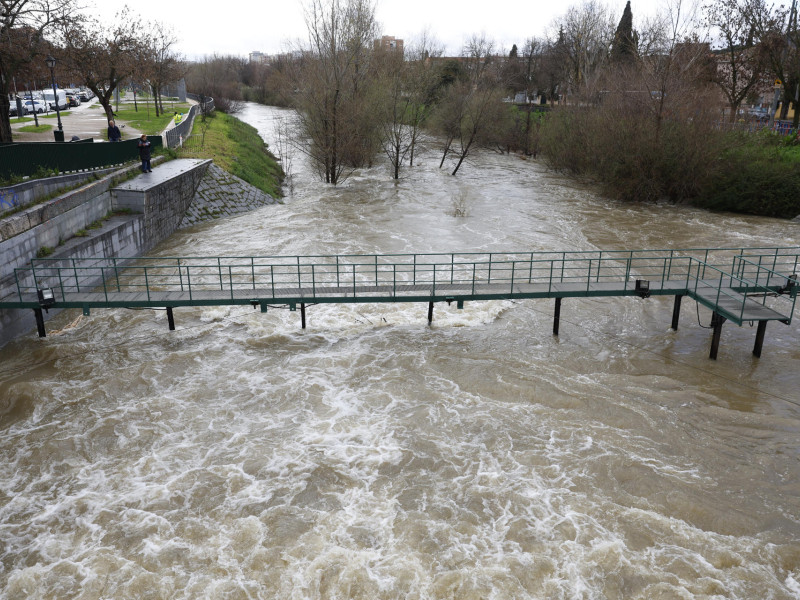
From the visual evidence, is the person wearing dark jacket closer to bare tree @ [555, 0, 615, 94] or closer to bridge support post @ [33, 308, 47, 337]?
bridge support post @ [33, 308, 47, 337]

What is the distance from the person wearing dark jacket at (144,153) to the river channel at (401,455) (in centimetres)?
1036

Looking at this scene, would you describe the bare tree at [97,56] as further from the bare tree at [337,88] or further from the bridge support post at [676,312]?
the bridge support post at [676,312]

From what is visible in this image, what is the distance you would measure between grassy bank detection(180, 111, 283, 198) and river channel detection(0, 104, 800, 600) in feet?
52.3

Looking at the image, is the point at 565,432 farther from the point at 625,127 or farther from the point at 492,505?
the point at 625,127

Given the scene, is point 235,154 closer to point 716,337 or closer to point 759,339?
point 716,337

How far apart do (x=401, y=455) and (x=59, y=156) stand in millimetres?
14809

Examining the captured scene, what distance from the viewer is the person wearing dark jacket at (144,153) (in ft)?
77.1

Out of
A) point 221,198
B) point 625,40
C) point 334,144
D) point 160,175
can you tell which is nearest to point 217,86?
point 625,40

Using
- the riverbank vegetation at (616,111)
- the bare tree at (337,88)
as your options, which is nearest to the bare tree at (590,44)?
the riverbank vegetation at (616,111)

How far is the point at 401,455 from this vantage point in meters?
9.79

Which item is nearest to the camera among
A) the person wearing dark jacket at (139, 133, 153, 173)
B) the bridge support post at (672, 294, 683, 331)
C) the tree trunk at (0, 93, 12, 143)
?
the bridge support post at (672, 294, 683, 331)

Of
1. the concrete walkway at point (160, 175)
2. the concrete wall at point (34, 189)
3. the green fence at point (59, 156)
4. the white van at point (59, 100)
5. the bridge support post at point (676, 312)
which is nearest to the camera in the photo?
the bridge support post at point (676, 312)

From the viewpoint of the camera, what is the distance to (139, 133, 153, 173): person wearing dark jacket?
23.5 meters

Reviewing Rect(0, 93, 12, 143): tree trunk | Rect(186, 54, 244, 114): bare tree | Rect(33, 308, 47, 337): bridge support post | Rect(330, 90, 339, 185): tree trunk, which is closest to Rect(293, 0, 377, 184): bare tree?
Rect(330, 90, 339, 185): tree trunk
